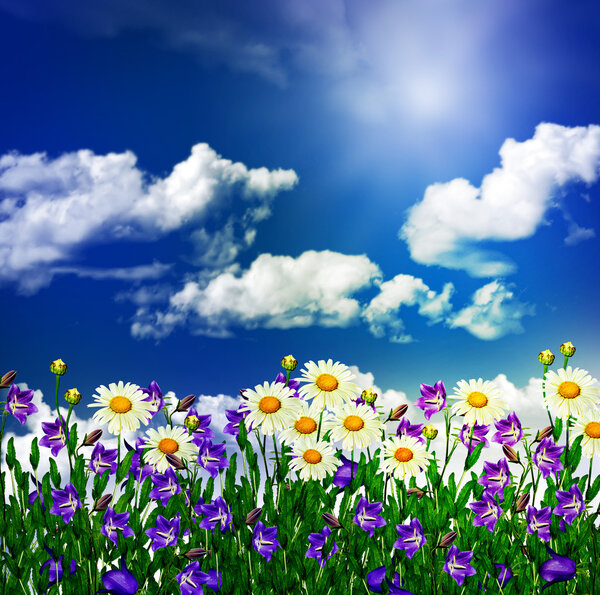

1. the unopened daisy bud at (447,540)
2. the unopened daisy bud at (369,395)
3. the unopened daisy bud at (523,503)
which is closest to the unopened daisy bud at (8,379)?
the unopened daisy bud at (369,395)

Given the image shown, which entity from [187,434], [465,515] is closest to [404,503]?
[465,515]

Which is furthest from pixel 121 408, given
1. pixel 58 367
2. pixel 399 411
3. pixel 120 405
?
pixel 399 411

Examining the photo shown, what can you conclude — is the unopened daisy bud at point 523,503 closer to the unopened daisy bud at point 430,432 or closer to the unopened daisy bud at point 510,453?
the unopened daisy bud at point 510,453

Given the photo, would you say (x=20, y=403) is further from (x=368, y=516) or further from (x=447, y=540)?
(x=447, y=540)

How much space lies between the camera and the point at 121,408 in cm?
469

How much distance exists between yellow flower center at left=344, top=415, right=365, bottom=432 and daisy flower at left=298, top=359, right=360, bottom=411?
134 mm

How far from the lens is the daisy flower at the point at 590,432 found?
5.00m

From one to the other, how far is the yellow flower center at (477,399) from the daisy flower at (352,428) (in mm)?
812

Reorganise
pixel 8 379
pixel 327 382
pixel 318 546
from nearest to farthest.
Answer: pixel 327 382 → pixel 318 546 → pixel 8 379

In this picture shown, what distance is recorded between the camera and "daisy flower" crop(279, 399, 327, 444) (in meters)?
4.69

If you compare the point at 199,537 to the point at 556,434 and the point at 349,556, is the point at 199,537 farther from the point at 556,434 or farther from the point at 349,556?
the point at 556,434

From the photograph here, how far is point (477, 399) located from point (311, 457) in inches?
53.6

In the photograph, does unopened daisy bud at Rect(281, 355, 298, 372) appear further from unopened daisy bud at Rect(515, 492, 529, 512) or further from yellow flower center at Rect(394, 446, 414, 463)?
unopened daisy bud at Rect(515, 492, 529, 512)

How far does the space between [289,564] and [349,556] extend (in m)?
0.44
